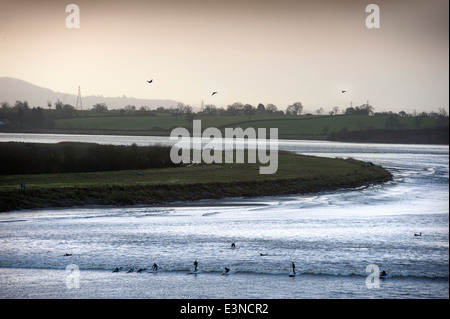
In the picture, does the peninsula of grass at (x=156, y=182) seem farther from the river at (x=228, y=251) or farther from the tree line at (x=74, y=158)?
the river at (x=228, y=251)

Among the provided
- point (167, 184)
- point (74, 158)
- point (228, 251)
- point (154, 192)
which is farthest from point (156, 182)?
point (228, 251)

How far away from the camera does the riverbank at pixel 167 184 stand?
144ft

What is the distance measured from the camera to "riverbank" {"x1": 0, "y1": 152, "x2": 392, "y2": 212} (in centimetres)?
4397

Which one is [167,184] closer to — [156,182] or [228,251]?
[156,182]

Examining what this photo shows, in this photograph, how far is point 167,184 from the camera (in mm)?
51625

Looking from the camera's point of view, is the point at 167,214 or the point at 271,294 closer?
the point at 271,294

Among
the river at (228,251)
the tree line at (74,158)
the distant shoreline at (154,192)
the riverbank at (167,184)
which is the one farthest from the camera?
the tree line at (74,158)

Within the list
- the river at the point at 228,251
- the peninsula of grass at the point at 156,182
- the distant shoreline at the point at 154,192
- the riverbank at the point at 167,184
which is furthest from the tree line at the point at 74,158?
the river at the point at 228,251

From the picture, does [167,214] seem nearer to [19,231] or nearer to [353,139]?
[19,231]

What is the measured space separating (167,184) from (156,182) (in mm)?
A: 1685

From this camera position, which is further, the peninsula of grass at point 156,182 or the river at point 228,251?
the peninsula of grass at point 156,182
